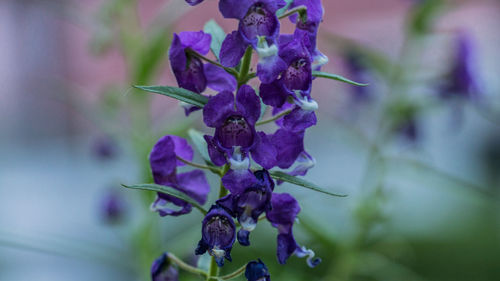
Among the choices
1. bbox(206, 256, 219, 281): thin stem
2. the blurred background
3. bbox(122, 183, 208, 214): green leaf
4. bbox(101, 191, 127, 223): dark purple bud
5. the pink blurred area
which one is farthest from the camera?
the pink blurred area

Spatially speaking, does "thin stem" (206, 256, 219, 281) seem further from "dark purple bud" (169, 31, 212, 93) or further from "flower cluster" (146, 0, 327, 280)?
"dark purple bud" (169, 31, 212, 93)

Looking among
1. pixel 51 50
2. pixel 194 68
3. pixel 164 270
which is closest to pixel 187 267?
pixel 164 270

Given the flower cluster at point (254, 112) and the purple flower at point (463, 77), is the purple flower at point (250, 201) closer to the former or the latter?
the flower cluster at point (254, 112)

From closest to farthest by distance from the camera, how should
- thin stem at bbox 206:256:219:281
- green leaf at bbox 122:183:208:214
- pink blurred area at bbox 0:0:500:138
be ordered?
green leaf at bbox 122:183:208:214
thin stem at bbox 206:256:219:281
pink blurred area at bbox 0:0:500:138

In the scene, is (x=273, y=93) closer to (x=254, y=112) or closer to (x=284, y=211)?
(x=254, y=112)

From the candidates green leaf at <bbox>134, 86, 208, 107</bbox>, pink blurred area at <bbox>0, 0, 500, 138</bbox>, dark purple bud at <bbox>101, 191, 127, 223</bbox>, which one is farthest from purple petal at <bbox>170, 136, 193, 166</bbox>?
pink blurred area at <bbox>0, 0, 500, 138</bbox>
